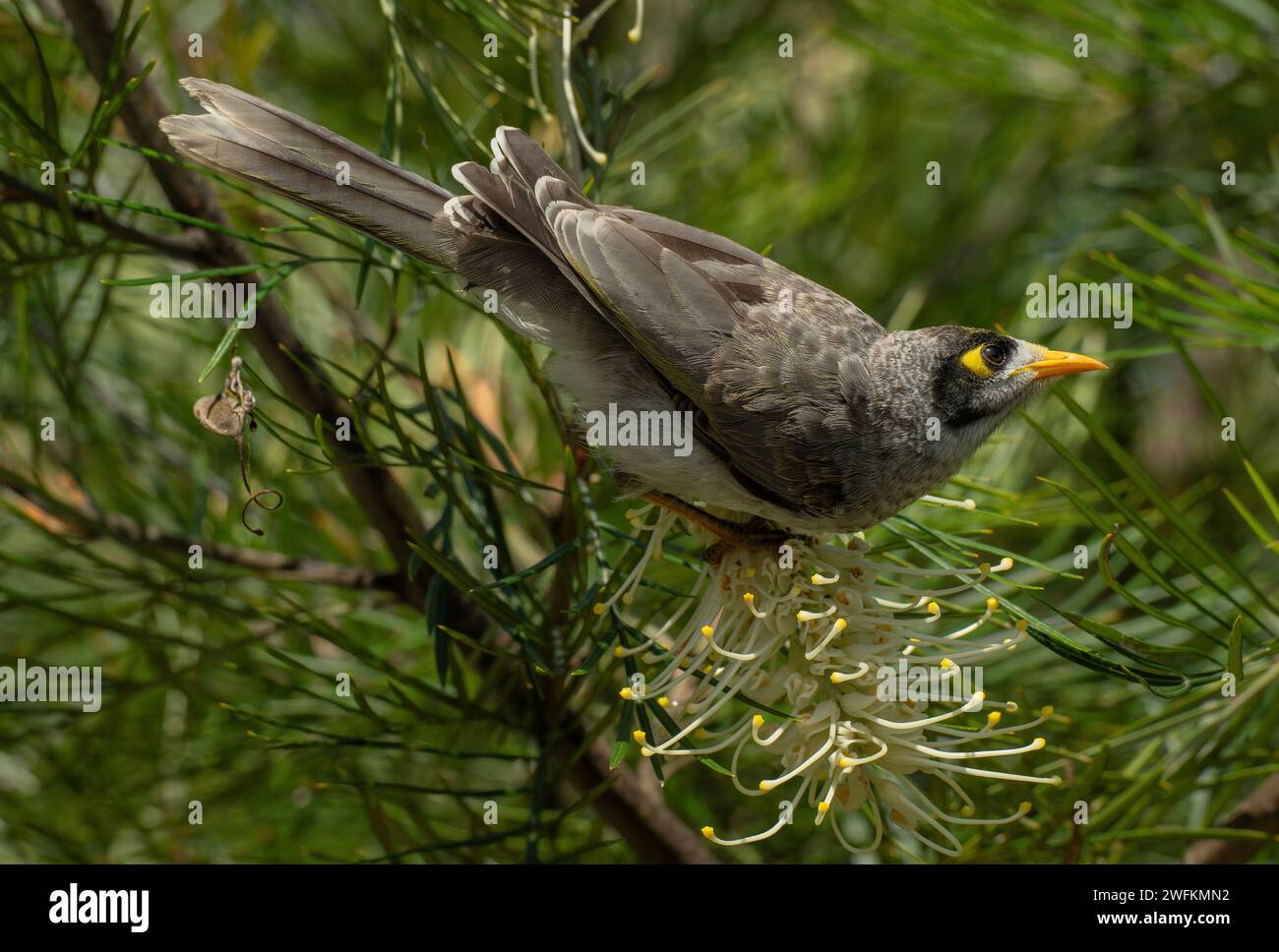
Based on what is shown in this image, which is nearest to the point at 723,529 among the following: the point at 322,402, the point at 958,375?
the point at 958,375

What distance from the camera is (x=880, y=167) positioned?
10.6 ft

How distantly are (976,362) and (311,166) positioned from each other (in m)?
1.08

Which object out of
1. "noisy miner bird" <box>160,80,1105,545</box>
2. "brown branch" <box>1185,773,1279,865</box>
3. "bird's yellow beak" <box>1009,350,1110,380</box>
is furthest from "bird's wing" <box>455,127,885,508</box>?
"brown branch" <box>1185,773,1279,865</box>

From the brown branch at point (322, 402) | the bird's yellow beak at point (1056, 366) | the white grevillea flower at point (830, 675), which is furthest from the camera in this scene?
the bird's yellow beak at point (1056, 366)

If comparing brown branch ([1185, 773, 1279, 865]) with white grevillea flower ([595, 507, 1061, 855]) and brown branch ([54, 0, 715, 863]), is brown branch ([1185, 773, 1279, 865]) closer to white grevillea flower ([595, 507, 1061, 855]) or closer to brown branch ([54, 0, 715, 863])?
white grevillea flower ([595, 507, 1061, 855])

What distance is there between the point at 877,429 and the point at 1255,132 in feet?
5.38

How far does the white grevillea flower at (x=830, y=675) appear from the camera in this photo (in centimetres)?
146

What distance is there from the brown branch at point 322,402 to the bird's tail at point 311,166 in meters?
0.13

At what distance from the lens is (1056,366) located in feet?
6.28

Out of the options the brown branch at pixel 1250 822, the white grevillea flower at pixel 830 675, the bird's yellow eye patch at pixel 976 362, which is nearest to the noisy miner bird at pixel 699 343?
the bird's yellow eye patch at pixel 976 362

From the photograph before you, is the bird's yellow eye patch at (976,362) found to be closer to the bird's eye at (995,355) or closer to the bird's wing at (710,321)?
the bird's eye at (995,355)

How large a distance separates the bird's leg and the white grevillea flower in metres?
0.02

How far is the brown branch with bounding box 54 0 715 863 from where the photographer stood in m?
1.62

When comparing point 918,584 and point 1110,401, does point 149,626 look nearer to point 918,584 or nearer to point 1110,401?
point 918,584
